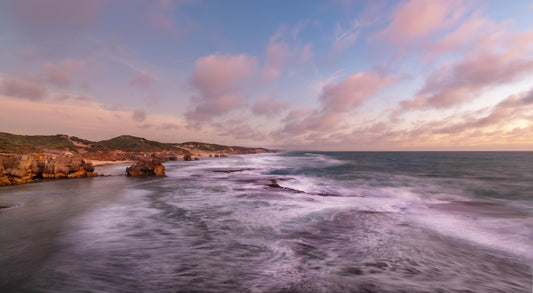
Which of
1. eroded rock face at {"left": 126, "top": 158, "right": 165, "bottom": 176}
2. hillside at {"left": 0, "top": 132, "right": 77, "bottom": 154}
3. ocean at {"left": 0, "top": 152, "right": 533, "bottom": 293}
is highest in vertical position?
hillside at {"left": 0, "top": 132, "right": 77, "bottom": 154}

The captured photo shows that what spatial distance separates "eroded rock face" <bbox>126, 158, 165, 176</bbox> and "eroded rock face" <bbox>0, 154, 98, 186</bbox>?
14.1 ft

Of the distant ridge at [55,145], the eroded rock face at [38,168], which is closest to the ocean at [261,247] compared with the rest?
the eroded rock face at [38,168]

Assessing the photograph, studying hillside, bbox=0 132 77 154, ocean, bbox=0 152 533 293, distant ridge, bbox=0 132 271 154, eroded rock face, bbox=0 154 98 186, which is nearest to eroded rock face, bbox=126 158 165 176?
eroded rock face, bbox=0 154 98 186

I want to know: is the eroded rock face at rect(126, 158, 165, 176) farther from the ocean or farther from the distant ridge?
the distant ridge

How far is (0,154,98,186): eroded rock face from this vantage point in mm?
19062

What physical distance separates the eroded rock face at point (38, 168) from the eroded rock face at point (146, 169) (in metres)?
4.31

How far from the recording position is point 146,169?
89.8 ft

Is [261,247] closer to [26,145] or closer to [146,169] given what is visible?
[146,169]

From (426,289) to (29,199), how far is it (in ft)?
65.5

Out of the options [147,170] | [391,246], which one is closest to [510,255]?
[391,246]

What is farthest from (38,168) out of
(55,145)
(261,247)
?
(55,145)

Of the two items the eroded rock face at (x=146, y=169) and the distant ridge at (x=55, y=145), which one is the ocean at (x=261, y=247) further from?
the distant ridge at (x=55, y=145)

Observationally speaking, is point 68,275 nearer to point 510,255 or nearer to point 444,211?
point 510,255

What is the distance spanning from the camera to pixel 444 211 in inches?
448
